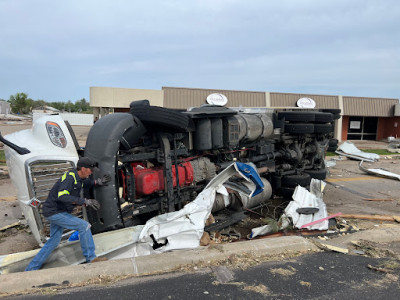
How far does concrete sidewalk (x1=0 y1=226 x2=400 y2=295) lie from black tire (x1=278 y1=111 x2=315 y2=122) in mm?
3127

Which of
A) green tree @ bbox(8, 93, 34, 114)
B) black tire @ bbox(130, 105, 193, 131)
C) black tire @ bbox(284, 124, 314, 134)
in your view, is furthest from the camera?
green tree @ bbox(8, 93, 34, 114)

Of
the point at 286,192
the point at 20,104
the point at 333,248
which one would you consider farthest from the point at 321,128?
the point at 20,104

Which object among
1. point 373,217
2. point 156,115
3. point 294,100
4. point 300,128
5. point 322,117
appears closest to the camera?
point 156,115

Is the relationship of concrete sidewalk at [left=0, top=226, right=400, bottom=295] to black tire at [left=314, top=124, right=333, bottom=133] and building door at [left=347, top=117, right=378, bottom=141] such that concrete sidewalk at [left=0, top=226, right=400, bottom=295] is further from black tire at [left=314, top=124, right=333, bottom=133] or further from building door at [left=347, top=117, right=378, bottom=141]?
building door at [left=347, top=117, right=378, bottom=141]

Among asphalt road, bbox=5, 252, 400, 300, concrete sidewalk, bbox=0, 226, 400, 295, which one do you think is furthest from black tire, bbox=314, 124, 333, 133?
asphalt road, bbox=5, 252, 400, 300

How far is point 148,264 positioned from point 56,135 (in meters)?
2.05

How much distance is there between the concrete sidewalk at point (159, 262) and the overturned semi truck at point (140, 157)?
0.75 m

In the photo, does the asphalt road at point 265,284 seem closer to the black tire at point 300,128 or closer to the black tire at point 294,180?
the black tire at point 294,180

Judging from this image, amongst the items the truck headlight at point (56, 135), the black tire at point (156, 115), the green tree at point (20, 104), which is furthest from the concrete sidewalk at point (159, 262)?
the green tree at point (20, 104)

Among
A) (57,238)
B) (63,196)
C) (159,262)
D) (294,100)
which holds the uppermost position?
(294,100)

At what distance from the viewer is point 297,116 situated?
23.4 ft

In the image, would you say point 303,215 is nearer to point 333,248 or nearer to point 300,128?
point 333,248

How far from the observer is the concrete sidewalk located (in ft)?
10.2

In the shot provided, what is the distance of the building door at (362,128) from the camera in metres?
26.7
